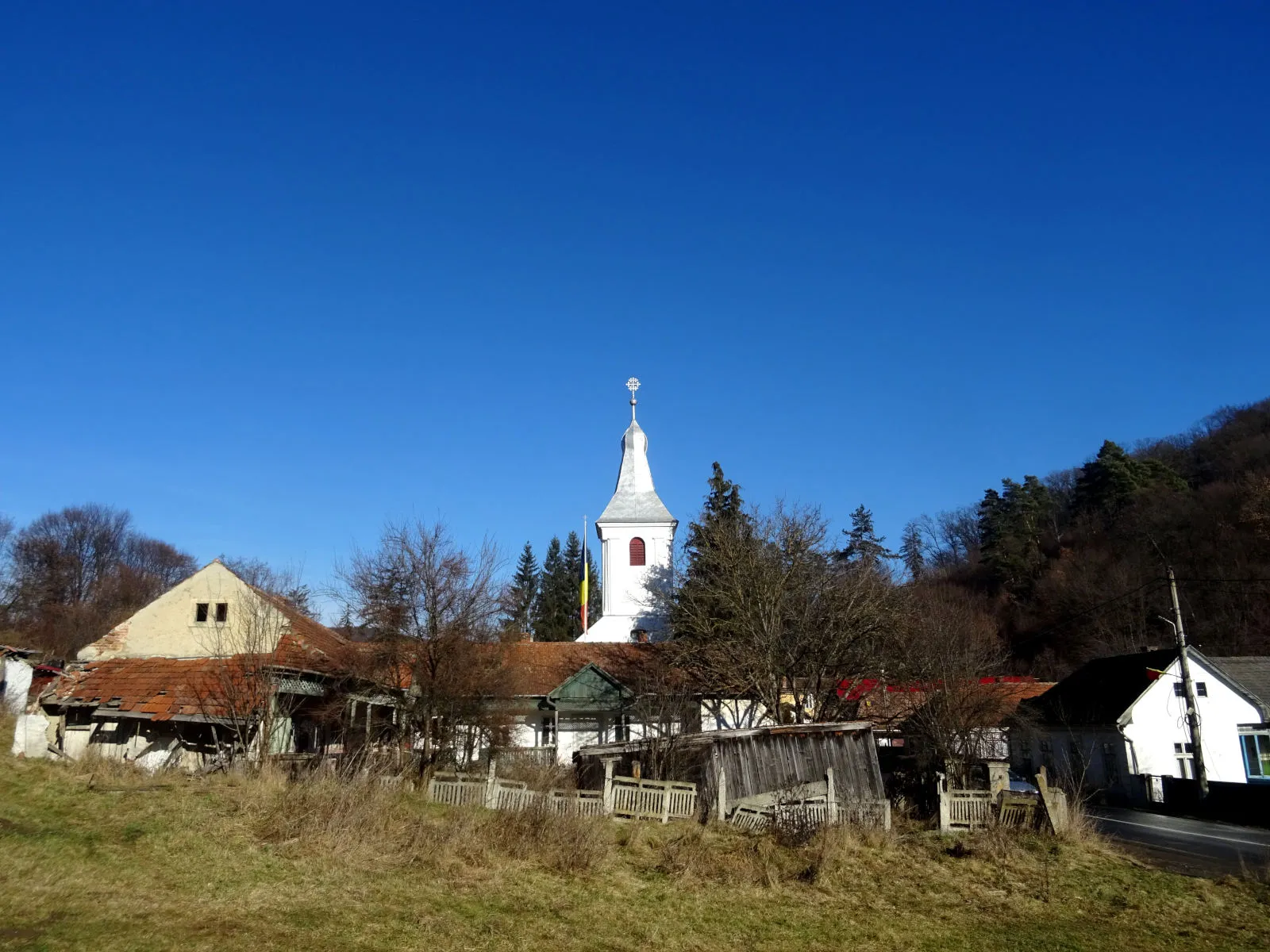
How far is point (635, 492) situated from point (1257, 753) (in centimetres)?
3100

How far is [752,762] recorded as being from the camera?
78.3 feet

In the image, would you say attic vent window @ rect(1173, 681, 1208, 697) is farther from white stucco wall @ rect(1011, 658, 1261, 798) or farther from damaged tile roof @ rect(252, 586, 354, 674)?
damaged tile roof @ rect(252, 586, 354, 674)

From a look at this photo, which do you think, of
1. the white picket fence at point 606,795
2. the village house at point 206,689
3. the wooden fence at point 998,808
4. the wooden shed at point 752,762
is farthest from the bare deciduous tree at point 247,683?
the wooden fence at point 998,808

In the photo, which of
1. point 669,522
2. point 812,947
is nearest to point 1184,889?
point 812,947

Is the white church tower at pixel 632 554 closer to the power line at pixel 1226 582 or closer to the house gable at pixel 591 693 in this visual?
the house gable at pixel 591 693

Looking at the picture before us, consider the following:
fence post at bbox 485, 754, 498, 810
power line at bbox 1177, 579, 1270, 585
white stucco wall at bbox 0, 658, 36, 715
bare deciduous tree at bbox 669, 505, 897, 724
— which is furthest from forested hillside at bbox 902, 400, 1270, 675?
white stucco wall at bbox 0, 658, 36, 715

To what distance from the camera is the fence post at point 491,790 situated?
2142 centimetres

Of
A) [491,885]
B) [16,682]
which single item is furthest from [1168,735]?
[16,682]

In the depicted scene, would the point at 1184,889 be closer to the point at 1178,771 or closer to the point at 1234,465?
the point at 1178,771

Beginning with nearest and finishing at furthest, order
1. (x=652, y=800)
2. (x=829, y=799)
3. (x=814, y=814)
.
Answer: (x=814, y=814), (x=652, y=800), (x=829, y=799)

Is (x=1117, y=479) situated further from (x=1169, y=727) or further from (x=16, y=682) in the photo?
(x=16, y=682)

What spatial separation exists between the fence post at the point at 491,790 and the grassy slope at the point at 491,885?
2.04 metres

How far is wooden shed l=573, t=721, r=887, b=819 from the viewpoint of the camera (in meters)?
23.2

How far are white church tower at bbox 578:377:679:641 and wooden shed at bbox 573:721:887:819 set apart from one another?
20.7 m
